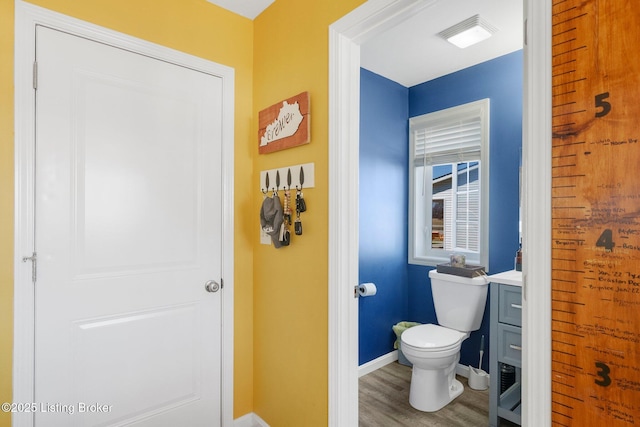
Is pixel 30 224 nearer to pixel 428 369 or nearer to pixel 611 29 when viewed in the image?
pixel 611 29

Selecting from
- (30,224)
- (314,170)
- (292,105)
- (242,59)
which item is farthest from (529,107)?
(30,224)

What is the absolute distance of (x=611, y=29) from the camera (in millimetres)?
718

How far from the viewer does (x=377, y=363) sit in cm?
274

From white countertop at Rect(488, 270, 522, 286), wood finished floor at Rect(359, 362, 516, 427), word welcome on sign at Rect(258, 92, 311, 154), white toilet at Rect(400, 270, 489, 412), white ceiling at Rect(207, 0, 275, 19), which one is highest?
white ceiling at Rect(207, 0, 275, 19)

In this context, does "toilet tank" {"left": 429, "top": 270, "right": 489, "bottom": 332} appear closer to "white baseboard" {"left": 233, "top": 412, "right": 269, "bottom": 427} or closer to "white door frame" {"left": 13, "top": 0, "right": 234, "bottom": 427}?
"white baseboard" {"left": 233, "top": 412, "right": 269, "bottom": 427}

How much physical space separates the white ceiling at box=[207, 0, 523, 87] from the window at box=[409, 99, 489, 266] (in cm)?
35

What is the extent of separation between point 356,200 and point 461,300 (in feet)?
4.64

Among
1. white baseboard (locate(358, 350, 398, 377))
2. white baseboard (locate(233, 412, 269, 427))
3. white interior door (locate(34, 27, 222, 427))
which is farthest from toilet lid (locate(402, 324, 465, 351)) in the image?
white interior door (locate(34, 27, 222, 427))

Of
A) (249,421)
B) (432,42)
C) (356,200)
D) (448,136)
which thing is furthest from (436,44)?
(249,421)

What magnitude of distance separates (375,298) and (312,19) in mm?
2041

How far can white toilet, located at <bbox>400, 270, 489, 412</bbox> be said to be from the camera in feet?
6.84

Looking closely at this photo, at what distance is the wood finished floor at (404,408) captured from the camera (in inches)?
80.0

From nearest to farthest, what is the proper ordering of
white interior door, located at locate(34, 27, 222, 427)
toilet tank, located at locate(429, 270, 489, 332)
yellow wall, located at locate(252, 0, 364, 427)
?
white interior door, located at locate(34, 27, 222, 427), yellow wall, located at locate(252, 0, 364, 427), toilet tank, located at locate(429, 270, 489, 332)

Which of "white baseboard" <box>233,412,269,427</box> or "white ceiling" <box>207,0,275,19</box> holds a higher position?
"white ceiling" <box>207,0,275,19</box>
